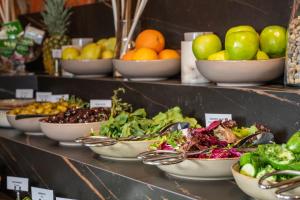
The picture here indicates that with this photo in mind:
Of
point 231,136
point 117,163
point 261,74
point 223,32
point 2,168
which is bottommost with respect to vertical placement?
point 2,168

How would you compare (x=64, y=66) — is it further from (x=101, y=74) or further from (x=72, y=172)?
(x=72, y=172)

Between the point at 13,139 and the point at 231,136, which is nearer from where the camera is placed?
the point at 231,136

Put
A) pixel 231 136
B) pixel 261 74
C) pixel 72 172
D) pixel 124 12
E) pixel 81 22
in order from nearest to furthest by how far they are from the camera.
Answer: pixel 231 136
pixel 261 74
pixel 72 172
pixel 124 12
pixel 81 22

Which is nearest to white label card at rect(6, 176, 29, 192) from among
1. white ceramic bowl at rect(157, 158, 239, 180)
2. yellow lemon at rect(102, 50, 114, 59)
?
yellow lemon at rect(102, 50, 114, 59)

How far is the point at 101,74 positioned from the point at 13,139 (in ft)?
1.51

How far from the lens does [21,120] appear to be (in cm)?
201

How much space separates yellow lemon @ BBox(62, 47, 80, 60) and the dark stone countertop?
1.24 feet

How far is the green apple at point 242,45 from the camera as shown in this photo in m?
1.37

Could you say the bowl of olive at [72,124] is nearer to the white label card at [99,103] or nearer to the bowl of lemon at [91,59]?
the white label card at [99,103]

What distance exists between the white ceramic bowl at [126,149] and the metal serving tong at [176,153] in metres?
0.21

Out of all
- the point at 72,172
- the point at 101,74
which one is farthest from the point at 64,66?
the point at 72,172

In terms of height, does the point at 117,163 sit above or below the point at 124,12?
below

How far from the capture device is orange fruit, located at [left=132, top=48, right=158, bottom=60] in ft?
5.86

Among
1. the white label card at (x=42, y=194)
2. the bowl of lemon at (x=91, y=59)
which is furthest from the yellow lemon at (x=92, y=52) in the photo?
the white label card at (x=42, y=194)
